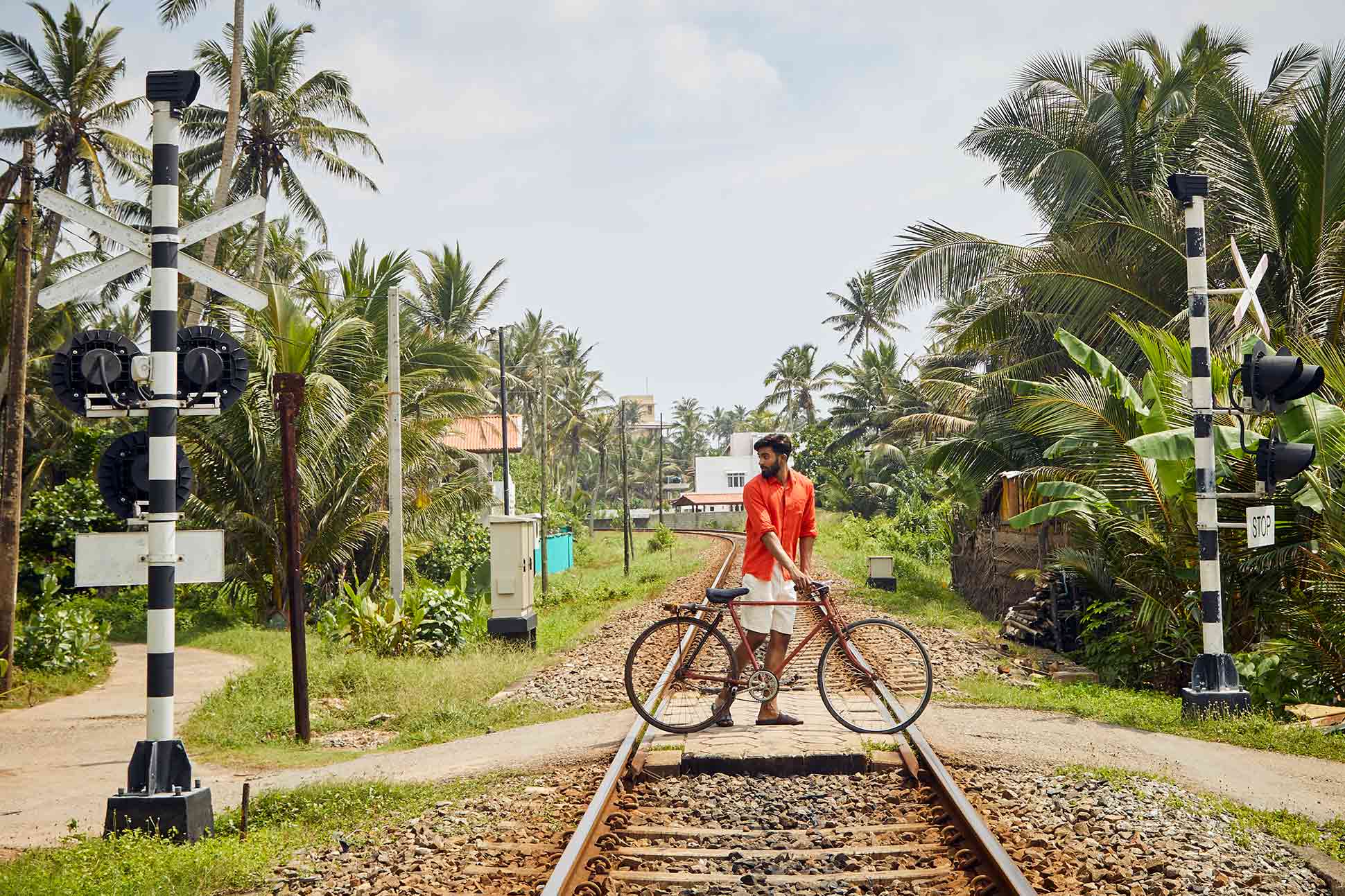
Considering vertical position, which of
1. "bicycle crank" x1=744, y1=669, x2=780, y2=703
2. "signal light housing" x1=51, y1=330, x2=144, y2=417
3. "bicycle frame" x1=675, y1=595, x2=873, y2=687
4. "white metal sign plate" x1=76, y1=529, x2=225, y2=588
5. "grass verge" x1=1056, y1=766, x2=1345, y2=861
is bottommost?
"grass verge" x1=1056, y1=766, x2=1345, y2=861

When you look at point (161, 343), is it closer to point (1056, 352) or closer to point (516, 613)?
point (516, 613)

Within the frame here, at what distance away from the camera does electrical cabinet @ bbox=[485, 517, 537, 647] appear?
14.4 metres

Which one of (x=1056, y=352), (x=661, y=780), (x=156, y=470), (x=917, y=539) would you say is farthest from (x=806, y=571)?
(x=917, y=539)

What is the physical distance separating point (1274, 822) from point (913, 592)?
1600 centimetres

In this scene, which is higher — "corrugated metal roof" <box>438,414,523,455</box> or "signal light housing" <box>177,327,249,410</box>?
"corrugated metal roof" <box>438,414,523,455</box>

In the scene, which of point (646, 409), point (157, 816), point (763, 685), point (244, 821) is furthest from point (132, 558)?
point (646, 409)

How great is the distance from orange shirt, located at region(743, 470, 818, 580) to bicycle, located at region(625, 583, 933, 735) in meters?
0.29

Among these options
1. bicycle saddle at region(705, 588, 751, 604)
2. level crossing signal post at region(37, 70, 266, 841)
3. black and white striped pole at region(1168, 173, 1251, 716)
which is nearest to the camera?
level crossing signal post at region(37, 70, 266, 841)

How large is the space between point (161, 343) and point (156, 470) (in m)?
0.74

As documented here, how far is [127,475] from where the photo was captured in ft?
21.1

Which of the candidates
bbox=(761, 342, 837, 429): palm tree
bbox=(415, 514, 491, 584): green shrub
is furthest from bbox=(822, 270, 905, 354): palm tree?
bbox=(415, 514, 491, 584): green shrub

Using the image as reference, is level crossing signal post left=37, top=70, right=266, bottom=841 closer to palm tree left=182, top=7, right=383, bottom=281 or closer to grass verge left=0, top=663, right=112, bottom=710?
grass verge left=0, top=663, right=112, bottom=710

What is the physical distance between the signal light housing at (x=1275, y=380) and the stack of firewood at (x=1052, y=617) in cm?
591

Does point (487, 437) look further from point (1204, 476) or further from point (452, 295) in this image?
point (1204, 476)
